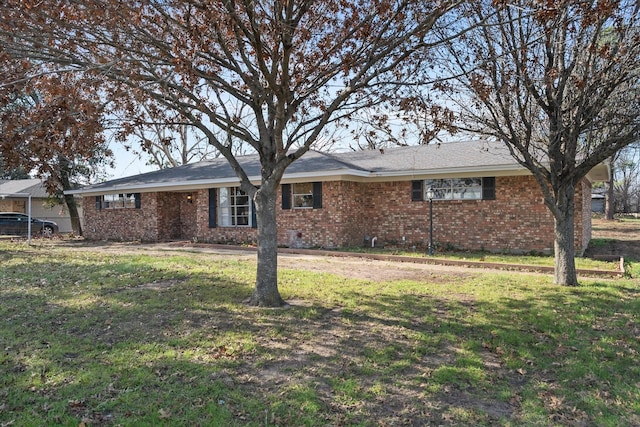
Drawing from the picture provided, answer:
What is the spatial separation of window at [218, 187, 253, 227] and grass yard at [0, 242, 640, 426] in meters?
9.52

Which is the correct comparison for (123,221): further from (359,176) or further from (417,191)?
(417,191)

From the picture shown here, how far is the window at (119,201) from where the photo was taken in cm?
2019

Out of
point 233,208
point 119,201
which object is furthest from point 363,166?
point 119,201

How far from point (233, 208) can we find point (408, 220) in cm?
722

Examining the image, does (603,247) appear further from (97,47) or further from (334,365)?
(97,47)

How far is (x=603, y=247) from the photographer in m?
15.4

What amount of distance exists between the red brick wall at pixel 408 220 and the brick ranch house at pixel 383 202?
0.10 feet

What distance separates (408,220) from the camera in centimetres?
1519

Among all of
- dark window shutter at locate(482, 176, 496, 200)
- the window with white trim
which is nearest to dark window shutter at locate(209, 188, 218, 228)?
the window with white trim

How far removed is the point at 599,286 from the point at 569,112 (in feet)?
11.0

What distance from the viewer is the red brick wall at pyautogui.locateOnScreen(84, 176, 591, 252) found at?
13273 millimetres

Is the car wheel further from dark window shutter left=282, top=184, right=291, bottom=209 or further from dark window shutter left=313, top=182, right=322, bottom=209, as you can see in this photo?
dark window shutter left=313, top=182, right=322, bottom=209

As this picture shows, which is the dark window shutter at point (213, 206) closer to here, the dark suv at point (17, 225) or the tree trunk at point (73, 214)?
the tree trunk at point (73, 214)

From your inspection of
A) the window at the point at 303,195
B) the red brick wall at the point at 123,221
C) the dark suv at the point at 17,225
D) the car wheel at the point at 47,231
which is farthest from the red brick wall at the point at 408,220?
the dark suv at the point at 17,225
